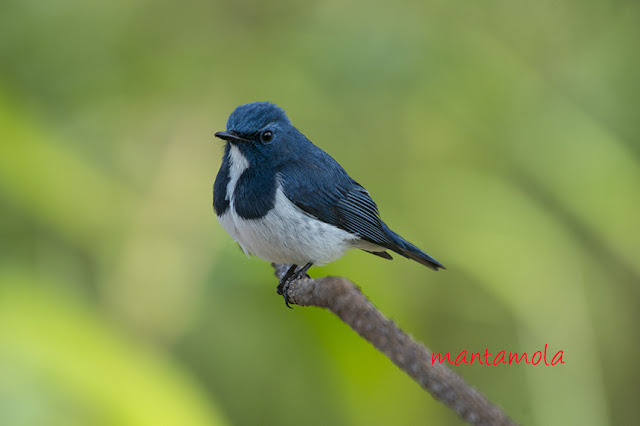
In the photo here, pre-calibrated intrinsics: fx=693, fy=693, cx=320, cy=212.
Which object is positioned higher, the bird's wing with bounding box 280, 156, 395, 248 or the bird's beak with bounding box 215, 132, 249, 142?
the bird's wing with bounding box 280, 156, 395, 248

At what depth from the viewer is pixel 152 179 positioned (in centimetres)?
256

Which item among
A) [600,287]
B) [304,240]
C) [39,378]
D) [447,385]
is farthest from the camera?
[600,287]

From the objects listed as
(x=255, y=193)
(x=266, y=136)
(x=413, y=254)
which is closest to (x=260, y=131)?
(x=266, y=136)

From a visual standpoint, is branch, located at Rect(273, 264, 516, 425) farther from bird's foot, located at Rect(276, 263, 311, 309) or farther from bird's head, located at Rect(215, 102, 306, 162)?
bird's head, located at Rect(215, 102, 306, 162)

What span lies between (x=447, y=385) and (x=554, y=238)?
165cm

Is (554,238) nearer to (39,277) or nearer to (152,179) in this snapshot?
(152,179)

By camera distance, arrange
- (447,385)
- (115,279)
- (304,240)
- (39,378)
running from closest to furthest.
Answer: (447,385)
(39,378)
(304,240)
(115,279)

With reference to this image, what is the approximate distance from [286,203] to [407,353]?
3.52 ft

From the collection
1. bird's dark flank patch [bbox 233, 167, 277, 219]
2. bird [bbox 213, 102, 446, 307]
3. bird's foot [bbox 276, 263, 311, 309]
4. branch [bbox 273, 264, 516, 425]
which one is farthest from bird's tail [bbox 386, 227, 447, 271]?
branch [bbox 273, 264, 516, 425]

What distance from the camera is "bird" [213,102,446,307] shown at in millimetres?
2078

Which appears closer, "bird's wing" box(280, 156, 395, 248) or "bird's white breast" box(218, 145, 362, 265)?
"bird's white breast" box(218, 145, 362, 265)

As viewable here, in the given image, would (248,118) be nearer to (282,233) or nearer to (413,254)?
(282,233)

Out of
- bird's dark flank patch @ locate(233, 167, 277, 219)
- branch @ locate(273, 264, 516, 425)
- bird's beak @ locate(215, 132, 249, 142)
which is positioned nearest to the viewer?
branch @ locate(273, 264, 516, 425)

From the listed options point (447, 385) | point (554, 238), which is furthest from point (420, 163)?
point (447, 385)
